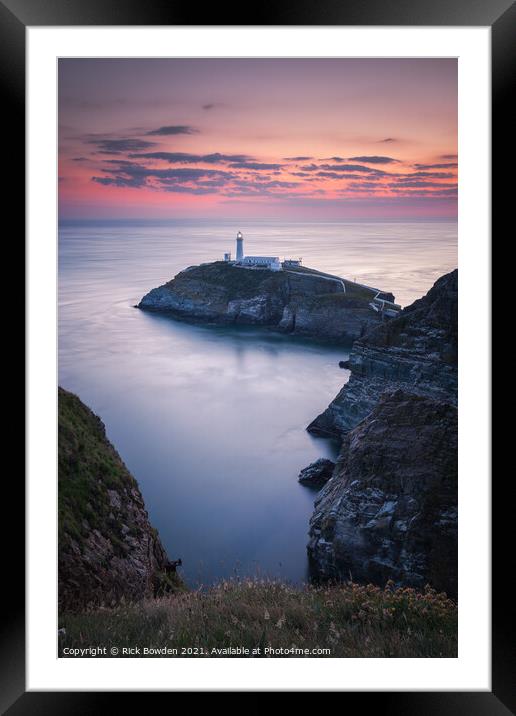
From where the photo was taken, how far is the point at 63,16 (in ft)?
11.5

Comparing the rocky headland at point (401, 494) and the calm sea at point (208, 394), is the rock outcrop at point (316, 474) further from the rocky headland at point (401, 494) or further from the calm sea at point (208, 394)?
the rocky headland at point (401, 494)

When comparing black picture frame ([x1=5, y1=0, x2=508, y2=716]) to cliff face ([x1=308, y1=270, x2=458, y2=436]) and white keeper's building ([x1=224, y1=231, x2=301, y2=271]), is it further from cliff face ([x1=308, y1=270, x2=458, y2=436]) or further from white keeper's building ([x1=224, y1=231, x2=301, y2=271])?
white keeper's building ([x1=224, y1=231, x2=301, y2=271])

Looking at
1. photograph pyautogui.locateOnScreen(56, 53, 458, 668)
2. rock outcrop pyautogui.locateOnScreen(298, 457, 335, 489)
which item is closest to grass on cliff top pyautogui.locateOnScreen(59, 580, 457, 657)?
photograph pyautogui.locateOnScreen(56, 53, 458, 668)

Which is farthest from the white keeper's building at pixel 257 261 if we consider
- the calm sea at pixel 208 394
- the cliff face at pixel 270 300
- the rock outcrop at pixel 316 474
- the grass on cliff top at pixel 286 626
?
the grass on cliff top at pixel 286 626

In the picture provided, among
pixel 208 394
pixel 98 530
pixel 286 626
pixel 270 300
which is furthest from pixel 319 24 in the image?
pixel 270 300

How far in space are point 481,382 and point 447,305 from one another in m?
5.09

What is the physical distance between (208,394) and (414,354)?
19.8 ft

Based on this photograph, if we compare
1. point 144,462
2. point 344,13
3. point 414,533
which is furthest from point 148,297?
point 344,13

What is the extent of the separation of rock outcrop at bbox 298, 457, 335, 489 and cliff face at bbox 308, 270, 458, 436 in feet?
5.92

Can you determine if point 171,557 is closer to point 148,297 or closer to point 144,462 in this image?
point 144,462

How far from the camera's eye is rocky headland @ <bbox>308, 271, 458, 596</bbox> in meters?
5.66

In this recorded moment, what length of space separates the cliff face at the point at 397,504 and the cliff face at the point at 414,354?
97cm

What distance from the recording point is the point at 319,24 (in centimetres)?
346

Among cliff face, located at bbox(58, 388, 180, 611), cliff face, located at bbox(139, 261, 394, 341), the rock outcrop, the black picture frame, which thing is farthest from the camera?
cliff face, located at bbox(139, 261, 394, 341)
